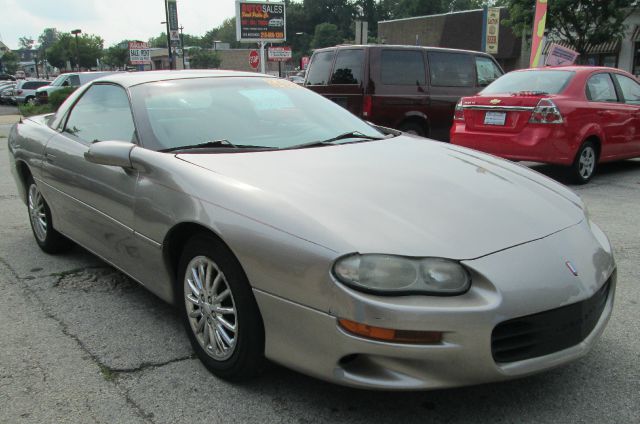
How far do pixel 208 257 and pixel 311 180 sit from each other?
0.57 meters

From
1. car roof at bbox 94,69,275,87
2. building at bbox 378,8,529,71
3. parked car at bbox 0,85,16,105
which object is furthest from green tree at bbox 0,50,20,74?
car roof at bbox 94,69,275,87

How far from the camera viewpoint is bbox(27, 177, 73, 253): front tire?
4.35 m

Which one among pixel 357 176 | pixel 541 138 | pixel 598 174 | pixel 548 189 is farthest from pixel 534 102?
pixel 357 176

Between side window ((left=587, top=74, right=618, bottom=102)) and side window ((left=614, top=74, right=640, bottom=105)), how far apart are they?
0.77 ft

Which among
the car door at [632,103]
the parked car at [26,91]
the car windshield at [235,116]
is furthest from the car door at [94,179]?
the parked car at [26,91]

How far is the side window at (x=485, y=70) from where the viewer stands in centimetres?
1023

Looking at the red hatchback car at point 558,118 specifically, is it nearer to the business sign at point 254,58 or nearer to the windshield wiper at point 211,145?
the windshield wiper at point 211,145

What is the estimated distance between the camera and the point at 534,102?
6.83 m

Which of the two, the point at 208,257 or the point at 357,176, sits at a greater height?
the point at 357,176

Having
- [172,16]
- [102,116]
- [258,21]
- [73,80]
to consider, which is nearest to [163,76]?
[102,116]

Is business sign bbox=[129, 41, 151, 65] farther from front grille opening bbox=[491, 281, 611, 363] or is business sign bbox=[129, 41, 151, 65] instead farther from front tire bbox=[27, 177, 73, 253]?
front grille opening bbox=[491, 281, 611, 363]

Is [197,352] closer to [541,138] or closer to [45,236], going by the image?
[45,236]

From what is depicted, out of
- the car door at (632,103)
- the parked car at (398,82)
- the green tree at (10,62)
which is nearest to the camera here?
the car door at (632,103)

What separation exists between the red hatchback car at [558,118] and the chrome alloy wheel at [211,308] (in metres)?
5.36
